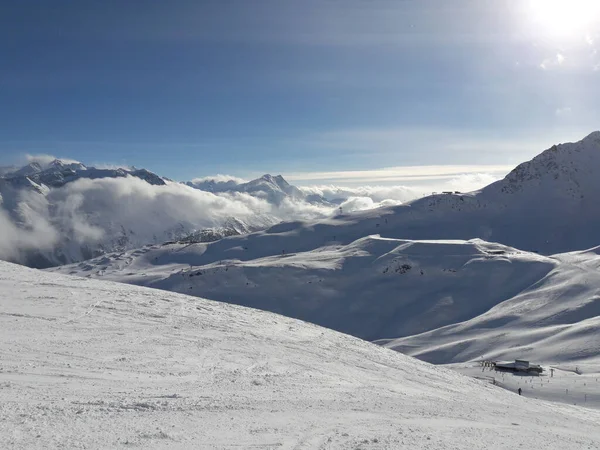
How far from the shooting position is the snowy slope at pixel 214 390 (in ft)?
41.7

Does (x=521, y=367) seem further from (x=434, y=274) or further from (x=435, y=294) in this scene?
(x=434, y=274)

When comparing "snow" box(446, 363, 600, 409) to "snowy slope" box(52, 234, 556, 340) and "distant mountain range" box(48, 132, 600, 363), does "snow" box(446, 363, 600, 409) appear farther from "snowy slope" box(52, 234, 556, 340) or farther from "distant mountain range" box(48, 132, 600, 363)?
"snowy slope" box(52, 234, 556, 340)

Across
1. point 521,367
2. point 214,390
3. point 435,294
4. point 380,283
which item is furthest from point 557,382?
point 380,283

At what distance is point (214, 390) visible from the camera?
55.4 ft

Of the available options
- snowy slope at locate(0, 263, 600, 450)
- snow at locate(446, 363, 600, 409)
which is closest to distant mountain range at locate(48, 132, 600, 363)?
snow at locate(446, 363, 600, 409)

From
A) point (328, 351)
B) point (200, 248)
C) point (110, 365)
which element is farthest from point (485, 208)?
point (110, 365)

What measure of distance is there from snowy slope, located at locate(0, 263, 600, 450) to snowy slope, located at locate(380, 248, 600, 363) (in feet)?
93.0

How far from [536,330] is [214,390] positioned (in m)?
61.2

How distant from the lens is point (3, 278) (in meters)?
33.3

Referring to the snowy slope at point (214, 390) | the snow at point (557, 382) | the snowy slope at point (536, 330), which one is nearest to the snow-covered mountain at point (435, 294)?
the snowy slope at point (536, 330)

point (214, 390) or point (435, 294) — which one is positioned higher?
point (214, 390)

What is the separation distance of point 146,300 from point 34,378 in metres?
17.5

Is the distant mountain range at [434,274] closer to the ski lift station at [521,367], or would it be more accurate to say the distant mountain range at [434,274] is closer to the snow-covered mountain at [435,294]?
the snow-covered mountain at [435,294]

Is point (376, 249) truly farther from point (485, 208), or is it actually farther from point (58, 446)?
point (58, 446)
